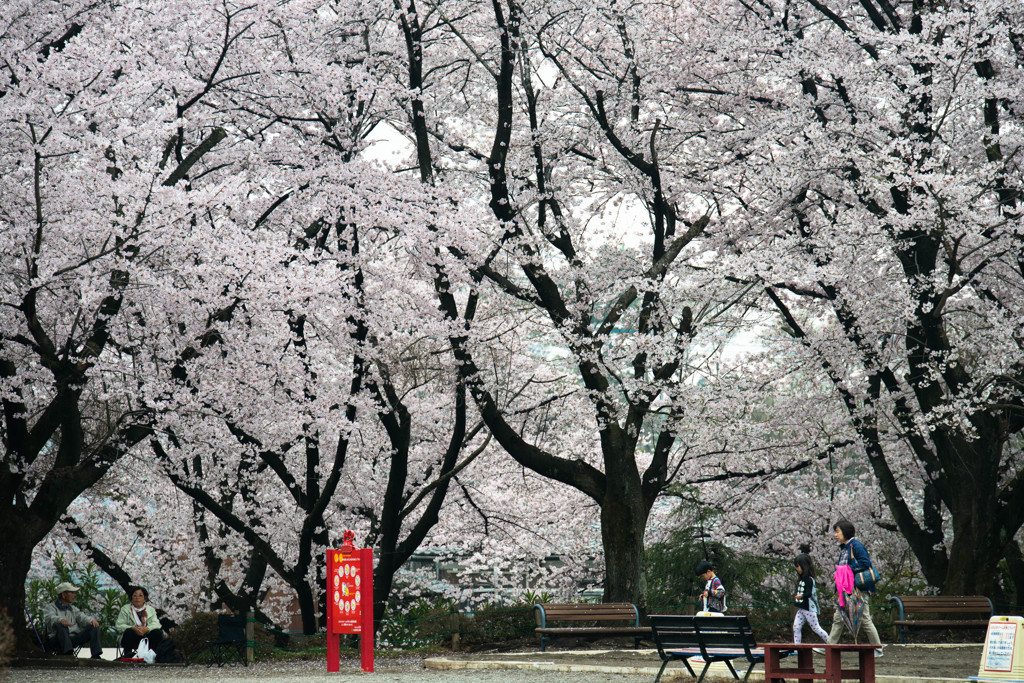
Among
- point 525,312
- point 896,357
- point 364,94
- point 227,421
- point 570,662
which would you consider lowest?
point 570,662

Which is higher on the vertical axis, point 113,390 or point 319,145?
point 319,145

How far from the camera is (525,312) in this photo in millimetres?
20312

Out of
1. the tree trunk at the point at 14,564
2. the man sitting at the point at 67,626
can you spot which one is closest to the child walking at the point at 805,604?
the tree trunk at the point at 14,564

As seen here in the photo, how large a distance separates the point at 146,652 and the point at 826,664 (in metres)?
10.7

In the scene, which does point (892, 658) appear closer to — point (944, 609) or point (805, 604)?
point (805, 604)

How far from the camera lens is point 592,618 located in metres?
14.8

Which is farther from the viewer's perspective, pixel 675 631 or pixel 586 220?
pixel 586 220

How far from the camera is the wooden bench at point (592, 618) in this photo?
571 inches

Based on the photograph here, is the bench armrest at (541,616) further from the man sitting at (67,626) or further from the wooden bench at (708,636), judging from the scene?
the man sitting at (67,626)

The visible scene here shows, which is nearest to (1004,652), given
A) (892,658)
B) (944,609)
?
(892,658)

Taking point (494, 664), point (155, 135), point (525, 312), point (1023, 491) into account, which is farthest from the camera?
point (525, 312)

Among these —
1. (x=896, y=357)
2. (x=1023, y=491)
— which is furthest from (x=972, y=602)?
(x=896, y=357)

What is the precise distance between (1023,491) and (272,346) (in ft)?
40.8

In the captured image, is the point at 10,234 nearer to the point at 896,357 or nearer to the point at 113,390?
the point at 113,390
